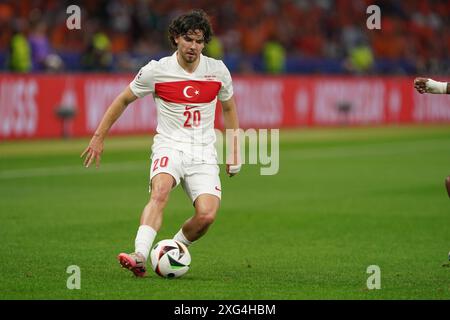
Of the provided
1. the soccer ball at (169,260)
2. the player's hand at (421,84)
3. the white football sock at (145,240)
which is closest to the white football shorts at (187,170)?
the white football sock at (145,240)

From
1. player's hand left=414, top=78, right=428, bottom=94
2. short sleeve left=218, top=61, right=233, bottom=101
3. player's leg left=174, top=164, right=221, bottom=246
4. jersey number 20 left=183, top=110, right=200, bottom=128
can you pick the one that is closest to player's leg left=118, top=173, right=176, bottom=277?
player's leg left=174, top=164, right=221, bottom=246

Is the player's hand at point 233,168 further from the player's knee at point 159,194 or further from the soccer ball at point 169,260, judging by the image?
the soccer ball at point 169,260

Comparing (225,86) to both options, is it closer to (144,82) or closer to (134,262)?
(144,82)

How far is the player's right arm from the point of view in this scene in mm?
9453

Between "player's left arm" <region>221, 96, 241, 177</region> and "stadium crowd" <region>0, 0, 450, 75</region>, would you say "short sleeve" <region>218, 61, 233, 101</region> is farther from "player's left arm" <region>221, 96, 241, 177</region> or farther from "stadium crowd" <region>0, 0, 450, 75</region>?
"stadium crowd" <region>0, 0, 450, 75</region>

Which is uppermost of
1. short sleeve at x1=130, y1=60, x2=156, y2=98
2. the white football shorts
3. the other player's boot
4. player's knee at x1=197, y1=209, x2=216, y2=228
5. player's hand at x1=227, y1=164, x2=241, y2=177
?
short sleeve at x1=130, y1=60, x2=156, y2=98

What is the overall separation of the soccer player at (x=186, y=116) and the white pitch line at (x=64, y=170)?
31.8 ft

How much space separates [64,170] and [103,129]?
1113cm

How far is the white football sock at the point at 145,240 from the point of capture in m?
9.08

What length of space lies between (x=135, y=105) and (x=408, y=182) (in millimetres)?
11327

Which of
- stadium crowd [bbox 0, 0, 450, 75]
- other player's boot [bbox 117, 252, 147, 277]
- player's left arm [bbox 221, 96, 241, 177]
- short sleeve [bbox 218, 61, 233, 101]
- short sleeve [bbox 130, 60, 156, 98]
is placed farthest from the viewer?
stadium crowd [bbox 0, 0, 450, 75]

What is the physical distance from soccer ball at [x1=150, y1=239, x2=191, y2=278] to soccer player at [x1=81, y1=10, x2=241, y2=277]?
41 cm

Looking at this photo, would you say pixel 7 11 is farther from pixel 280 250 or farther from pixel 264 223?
pixel 280 250
